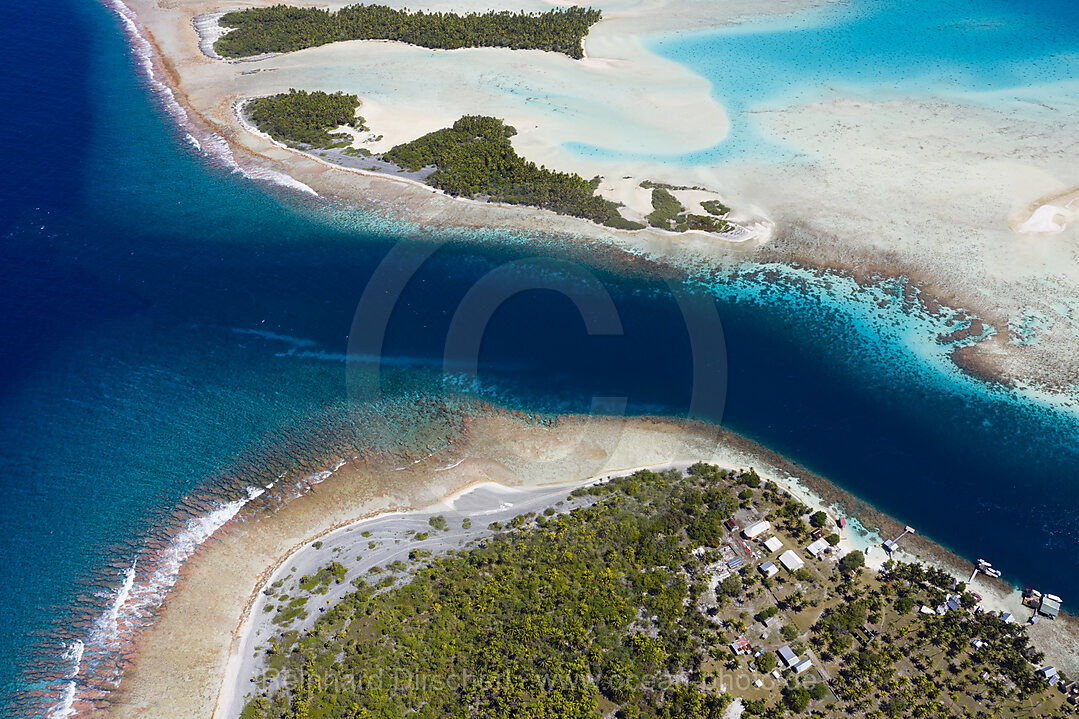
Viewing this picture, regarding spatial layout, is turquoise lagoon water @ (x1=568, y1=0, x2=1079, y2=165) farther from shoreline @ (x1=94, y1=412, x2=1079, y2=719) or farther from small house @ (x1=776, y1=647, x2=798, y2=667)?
small house @ (x1=776, y1=647, x2=798, y2=667)

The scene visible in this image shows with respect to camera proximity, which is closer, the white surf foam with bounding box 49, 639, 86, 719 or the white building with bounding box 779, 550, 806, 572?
the white surf foam with bounding box 49, 639, 86, 719

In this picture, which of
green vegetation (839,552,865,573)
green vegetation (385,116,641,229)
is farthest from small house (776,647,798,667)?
green vegetation (385,116,641,229)

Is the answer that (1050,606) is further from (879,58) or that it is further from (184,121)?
(184,121)

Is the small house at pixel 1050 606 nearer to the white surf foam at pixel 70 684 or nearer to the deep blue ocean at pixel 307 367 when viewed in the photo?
the deep blue ocean at pixel 307 367

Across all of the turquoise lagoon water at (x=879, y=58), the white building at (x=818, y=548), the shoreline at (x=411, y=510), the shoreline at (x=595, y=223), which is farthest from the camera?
the turquoise lagoon water at (x=879, y=58)

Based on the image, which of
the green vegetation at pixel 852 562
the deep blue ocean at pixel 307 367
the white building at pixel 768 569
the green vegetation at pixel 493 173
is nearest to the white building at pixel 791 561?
the white building at pixel 768 569
